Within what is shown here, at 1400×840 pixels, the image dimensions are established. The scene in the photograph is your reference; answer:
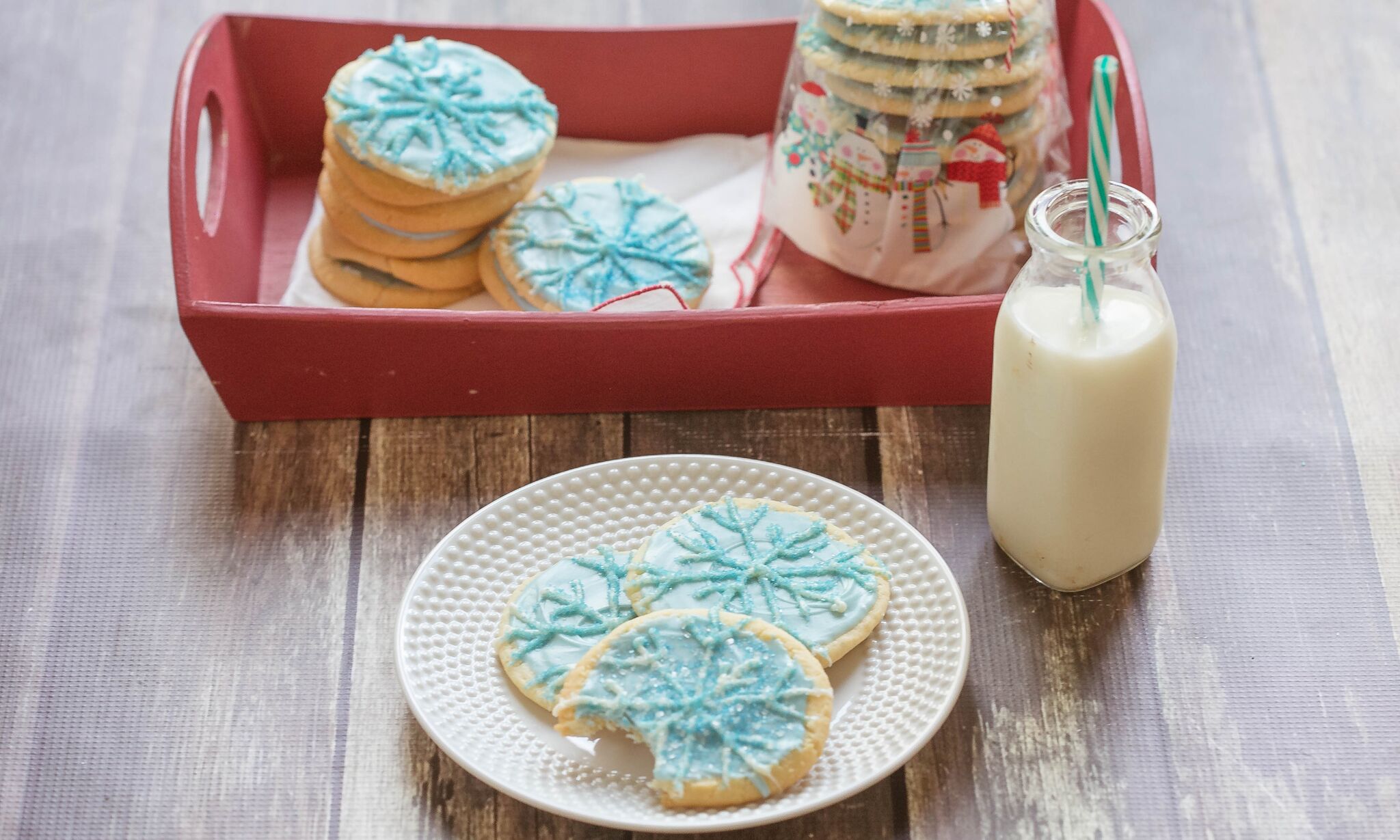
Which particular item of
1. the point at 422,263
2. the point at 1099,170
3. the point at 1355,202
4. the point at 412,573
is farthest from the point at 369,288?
the point at 1355,202

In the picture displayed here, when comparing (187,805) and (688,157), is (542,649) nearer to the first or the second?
(187,805)

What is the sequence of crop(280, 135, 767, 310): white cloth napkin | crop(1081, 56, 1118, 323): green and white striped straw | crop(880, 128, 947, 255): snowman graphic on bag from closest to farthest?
crop(1081, 56, 1118, 323): green and white striped straw → crop(880, 128, 947, 255): snowman graphic on bag → crop(280, 135, 767, 310): white cloth napkin

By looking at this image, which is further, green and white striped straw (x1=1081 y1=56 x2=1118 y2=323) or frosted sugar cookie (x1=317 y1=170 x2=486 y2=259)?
frosted sugar cookie (x1=317 y1=170 x2=486 y2=259)

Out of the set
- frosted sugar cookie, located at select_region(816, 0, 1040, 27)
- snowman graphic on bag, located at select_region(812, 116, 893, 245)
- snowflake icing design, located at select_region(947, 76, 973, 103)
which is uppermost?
frosted sugar cookie, located at select_region(816, 0, 1040, 27)

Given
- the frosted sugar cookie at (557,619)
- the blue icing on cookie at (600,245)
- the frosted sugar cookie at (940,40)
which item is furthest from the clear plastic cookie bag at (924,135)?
the frosted sugar cookie at (557,619)

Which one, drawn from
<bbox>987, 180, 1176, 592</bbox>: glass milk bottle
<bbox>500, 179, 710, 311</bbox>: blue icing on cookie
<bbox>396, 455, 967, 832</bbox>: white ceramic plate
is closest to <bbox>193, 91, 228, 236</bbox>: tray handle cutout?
<bbox>500, 179, 710, 311</bbox>: blue icing on cookie

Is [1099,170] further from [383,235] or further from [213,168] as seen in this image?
[213,168]

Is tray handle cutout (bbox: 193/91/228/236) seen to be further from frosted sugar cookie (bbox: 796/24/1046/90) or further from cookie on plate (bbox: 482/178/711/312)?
frosted sugar cookie (bbox: 796/24/1046/90)
